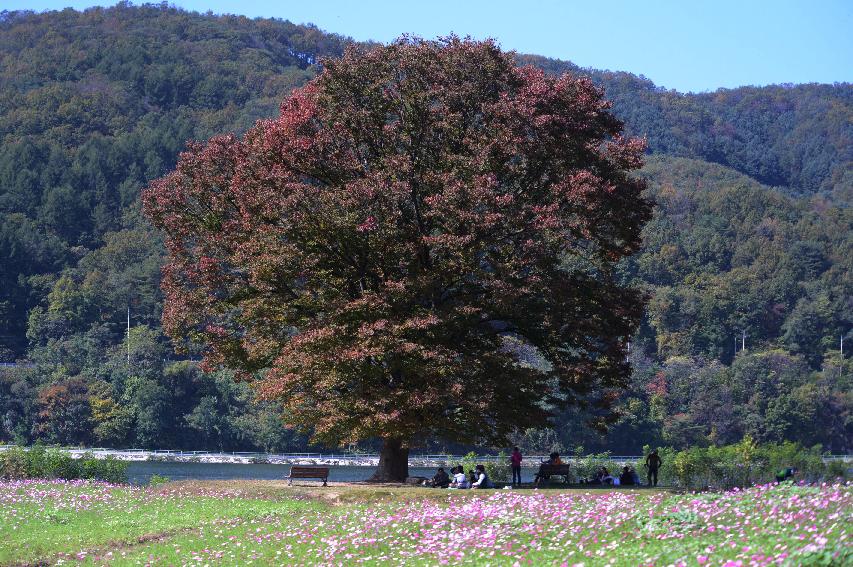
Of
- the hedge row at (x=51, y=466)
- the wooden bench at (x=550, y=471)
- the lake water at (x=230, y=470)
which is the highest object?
the wooden bench at (x=550, y=471)

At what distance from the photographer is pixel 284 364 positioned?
1096 inches

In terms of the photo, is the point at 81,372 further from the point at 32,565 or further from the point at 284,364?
the point at 32,565

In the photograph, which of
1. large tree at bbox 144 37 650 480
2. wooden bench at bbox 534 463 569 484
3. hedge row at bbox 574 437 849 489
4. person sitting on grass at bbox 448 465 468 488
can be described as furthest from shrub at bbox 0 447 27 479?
hedge row at bbox 574 437 849 489

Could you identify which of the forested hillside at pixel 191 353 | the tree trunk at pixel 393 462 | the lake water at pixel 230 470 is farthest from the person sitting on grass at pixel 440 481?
the forested hillside at pixel 191 353

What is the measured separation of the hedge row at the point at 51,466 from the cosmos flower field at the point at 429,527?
6523 mm

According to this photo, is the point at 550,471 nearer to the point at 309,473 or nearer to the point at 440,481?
the point at 440,481

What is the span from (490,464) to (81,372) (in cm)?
6295

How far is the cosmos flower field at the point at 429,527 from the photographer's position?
12844mm

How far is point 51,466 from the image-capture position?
32.1m

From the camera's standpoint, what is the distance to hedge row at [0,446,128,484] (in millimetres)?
31766

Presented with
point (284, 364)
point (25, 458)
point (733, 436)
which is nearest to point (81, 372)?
point (733, 436)

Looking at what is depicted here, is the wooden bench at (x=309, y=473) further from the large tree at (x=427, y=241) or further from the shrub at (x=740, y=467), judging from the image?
the shrub at (x=740, y=467)

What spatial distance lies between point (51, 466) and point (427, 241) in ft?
46.4

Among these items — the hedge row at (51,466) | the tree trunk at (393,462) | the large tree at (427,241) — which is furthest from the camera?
the hedge row at (51,466)
